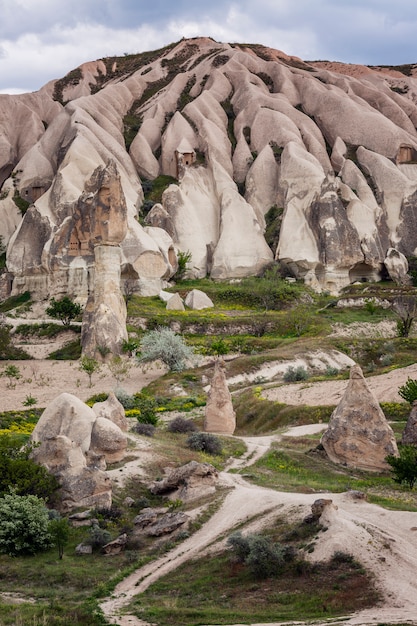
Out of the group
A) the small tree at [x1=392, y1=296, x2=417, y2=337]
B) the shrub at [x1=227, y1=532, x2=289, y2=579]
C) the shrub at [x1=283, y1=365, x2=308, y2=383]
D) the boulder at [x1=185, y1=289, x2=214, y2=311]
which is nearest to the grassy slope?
the shrub at [x1=227, y1=532, x2=289, y2=579]

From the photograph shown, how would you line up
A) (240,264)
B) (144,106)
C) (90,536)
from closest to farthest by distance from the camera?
(90,536) < (240,264) < (144,106)

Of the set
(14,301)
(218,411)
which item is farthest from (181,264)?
(218,411)

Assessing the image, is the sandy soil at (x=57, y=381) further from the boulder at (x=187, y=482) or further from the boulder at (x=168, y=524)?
the boulder at (x=168, y=524)

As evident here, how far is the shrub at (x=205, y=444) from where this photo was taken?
21.4m

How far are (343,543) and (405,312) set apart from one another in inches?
1348

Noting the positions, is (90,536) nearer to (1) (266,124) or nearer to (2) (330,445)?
(2) (330,445)

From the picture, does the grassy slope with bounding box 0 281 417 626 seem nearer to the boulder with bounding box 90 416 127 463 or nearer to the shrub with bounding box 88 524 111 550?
the shrub with bounding box 88 524 111 550

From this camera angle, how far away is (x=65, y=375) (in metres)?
37.9

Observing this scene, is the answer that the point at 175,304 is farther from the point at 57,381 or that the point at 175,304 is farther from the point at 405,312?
the point at 57,381

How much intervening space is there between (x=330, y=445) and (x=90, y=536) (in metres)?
6.94

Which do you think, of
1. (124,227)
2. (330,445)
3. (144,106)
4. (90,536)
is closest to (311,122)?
(144,106)

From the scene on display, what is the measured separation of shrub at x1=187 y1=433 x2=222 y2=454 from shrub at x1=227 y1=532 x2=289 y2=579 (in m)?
8.69

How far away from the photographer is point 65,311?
48594 millimetres

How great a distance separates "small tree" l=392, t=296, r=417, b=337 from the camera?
138ft
